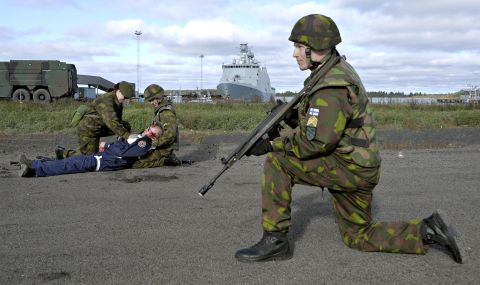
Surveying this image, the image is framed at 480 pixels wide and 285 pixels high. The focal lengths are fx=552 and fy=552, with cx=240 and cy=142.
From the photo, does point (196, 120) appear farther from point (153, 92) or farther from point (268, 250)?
point (268, 250)

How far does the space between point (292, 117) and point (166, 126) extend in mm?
4987

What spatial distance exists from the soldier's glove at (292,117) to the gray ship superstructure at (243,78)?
5066cm

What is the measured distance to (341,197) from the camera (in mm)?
4406

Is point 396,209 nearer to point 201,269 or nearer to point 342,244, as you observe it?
point 342,244

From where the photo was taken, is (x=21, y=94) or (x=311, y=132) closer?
(x=311, y=132)

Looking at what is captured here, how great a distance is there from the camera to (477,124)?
71.2 ft

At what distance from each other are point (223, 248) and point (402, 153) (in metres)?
7.98

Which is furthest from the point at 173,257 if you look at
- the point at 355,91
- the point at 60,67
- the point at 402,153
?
the point at 60,67

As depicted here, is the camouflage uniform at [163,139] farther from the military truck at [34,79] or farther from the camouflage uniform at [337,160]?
the military truck at [34,79]

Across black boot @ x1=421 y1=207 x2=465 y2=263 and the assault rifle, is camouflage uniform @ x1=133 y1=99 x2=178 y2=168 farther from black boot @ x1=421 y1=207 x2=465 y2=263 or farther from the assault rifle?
black boot @ x1=421 y1=207 x2=465 y2=263

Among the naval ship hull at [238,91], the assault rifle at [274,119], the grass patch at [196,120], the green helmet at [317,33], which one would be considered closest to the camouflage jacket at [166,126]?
the assault rifle at [274,119]

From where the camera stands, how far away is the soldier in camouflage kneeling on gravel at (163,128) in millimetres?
9289

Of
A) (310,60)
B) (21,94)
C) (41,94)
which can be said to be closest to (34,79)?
(41,94)

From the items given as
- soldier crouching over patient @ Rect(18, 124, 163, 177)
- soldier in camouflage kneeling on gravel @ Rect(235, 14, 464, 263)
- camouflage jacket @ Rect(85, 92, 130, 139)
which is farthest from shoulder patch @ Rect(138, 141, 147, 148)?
soldier in camouflage kneeling on gravel @ Rect(235, 14, 464, 263)
